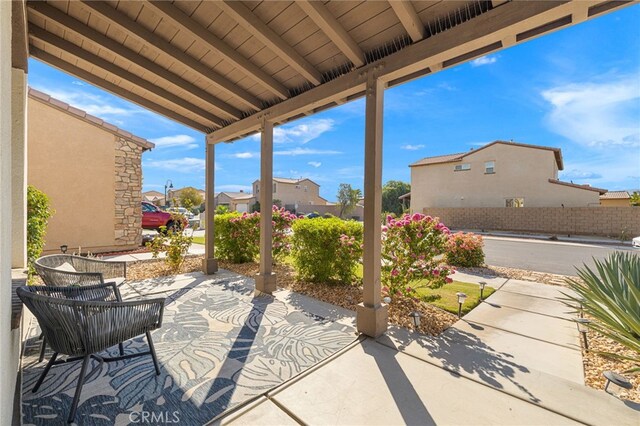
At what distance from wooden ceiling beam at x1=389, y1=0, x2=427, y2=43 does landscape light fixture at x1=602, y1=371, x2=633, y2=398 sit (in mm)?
3772

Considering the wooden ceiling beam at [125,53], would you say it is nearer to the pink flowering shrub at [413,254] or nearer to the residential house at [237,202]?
the pink flowering shrub at [413,254]

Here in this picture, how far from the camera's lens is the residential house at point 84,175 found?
26.1 ft

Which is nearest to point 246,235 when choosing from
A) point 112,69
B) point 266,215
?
point 266,215

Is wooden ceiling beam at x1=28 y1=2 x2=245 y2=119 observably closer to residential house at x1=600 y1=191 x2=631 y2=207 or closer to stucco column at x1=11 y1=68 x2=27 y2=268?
stucco column at x1=11 y1=68 x2=27 y2=268

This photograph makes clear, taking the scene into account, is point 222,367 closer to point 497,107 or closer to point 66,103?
point 66,103

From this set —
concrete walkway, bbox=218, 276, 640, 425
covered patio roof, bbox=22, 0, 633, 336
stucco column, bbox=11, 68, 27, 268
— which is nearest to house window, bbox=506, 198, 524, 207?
concrete walkway, bbox=218, 276, 640, 425

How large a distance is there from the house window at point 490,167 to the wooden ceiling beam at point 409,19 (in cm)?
2352

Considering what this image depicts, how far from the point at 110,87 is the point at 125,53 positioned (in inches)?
50.2

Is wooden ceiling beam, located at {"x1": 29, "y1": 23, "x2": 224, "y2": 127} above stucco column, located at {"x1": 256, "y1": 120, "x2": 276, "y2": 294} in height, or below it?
above

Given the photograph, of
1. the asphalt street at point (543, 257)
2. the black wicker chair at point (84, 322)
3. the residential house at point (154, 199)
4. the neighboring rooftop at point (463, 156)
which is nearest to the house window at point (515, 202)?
the neighboring rooftop at point (463, 156)

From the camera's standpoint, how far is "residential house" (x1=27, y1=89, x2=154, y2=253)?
7969 mm

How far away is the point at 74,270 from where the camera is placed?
425 centimetres

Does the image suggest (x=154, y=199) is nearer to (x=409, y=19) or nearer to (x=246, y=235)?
(x=246, y=235)

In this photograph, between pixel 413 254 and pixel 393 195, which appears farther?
pixel 393 195
